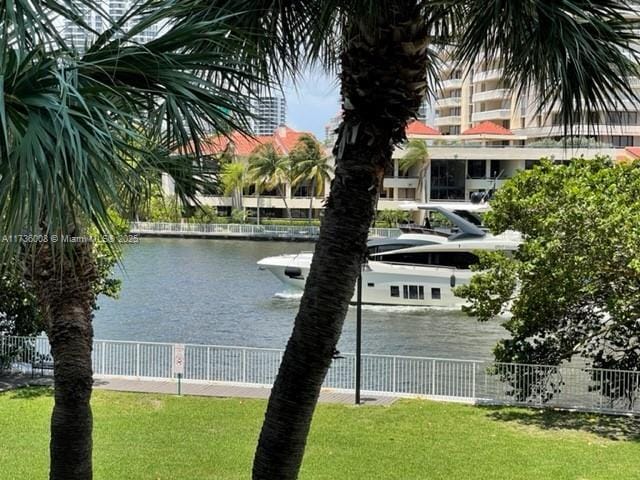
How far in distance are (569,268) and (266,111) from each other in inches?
432

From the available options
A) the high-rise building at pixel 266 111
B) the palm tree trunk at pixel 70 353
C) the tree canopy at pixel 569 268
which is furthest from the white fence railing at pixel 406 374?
the high-rise building at pixel 266 111

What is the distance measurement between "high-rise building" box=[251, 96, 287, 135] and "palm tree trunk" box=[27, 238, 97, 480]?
7.38 ft

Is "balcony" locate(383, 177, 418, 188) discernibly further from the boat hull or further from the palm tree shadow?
the palm tree shadow

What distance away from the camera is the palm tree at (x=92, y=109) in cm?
255

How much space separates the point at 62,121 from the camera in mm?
2533

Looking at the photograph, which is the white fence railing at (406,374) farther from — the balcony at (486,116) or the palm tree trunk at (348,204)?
the balcony at (486,116)

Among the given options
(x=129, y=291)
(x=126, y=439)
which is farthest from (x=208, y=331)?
(x=126, y=439)

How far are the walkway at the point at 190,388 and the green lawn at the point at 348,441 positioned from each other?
45 cm

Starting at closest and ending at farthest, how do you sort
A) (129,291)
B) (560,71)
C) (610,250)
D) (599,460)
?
(560,71) < (599,460) < (610,250) < (129,291)

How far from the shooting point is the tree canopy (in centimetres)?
1362

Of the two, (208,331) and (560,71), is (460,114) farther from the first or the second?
(560,71)

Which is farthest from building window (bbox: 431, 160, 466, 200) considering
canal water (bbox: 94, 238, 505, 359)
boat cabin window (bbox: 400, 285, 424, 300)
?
boat cabin window (bbox: 400, 285, 424, 300)

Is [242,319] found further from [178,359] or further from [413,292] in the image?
[178,359]

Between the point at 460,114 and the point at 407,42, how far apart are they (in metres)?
87.7
